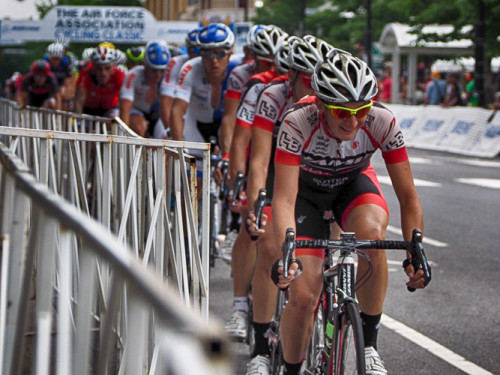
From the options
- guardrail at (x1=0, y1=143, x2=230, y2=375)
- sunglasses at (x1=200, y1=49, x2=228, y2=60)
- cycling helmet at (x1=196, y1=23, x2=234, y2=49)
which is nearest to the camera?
guardrail at (x1=0, y1=143, x2=230, y2=375)

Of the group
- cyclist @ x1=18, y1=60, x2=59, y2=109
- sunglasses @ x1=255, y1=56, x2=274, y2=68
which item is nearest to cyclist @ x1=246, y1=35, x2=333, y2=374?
sunglasses @ x1=255, y1=56, x2=274, y2=68

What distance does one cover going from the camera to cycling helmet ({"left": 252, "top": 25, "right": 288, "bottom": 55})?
7273 millimetres

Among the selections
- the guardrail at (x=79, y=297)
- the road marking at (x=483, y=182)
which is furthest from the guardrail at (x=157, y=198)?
the road marking at (x=483, y=182)

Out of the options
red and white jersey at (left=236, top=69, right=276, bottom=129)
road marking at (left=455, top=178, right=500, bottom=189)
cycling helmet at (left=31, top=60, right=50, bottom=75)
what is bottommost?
road marking at (left=455, top=178, right=500, bottom=189)

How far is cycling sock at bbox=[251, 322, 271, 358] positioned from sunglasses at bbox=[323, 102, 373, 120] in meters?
1.52

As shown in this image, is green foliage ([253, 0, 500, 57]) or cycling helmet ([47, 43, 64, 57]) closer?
cycling helmet ([47, 43, 64, 57])

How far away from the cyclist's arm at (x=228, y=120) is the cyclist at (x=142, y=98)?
3.19 m

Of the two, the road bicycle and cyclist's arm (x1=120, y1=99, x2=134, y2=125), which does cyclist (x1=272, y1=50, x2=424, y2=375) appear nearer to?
the road bicycle

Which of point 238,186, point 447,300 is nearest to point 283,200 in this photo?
point 238,186

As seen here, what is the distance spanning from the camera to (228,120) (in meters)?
8.30

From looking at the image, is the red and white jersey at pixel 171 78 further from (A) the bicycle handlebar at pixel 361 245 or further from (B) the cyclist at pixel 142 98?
(A) the bicycle handlebar at pixel 361 245

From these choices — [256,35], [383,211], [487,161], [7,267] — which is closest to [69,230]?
[7,267]

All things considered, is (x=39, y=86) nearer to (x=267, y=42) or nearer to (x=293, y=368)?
(x=267, y=42)

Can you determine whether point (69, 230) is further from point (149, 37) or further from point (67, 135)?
point (149, 37)
